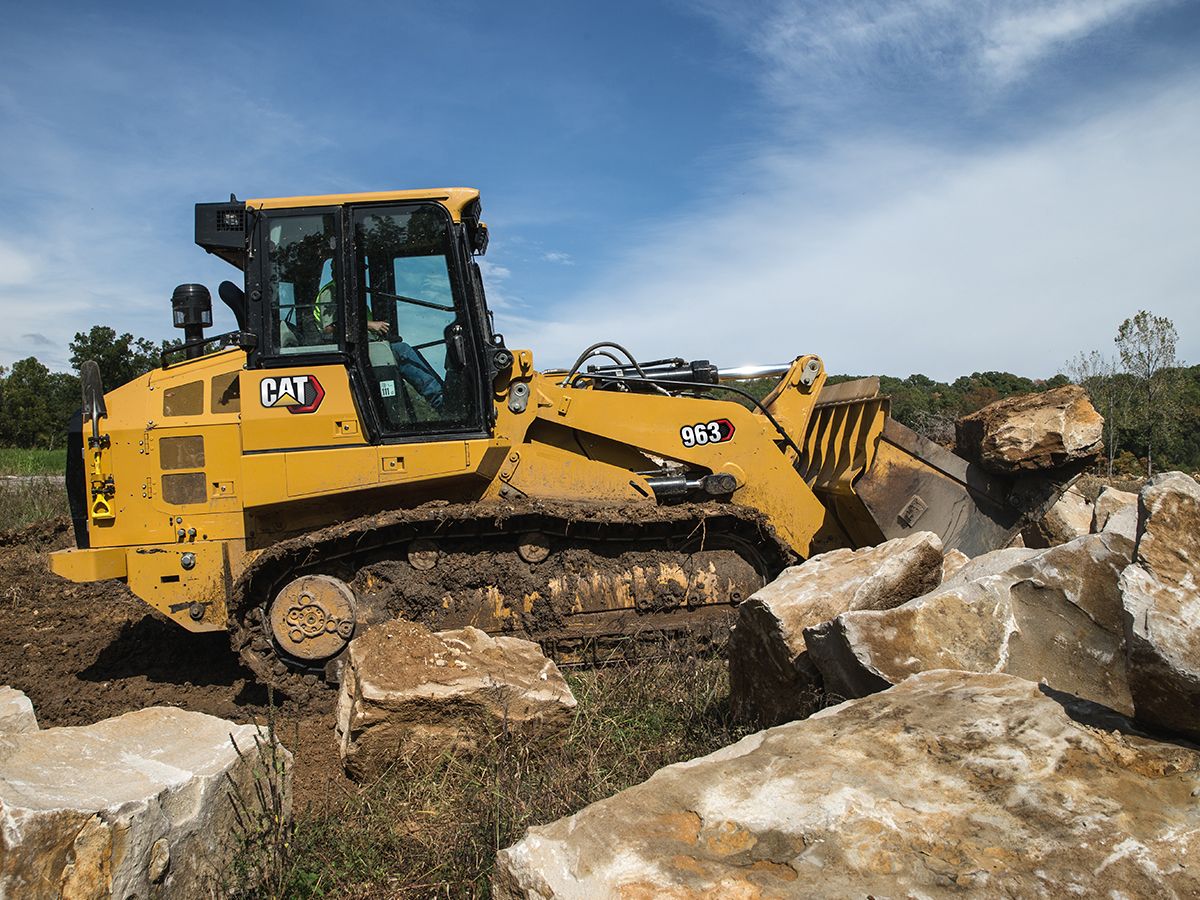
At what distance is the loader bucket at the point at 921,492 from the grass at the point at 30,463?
53.1 ft

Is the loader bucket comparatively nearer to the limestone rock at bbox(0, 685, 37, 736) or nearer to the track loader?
the track loader

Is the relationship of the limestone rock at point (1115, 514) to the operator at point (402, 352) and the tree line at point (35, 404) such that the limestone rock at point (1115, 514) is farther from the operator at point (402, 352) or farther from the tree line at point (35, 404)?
the tree line at point (35, 404)

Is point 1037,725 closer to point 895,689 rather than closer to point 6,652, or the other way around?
point 895,689

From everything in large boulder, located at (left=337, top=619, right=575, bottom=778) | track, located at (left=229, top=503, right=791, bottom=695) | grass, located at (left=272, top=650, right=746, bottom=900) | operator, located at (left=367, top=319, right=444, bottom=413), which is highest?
operator, located at (left=367, top=319, right=444, bottom=413)

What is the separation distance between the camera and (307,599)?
597cm

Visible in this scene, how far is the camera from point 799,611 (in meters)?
4.45

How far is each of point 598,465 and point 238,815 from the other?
3.57 m

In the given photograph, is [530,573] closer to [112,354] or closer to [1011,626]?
[1011,626]

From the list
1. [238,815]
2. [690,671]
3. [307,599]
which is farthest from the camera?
[307,599]

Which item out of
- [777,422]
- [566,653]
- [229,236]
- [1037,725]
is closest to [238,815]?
[1037,725]

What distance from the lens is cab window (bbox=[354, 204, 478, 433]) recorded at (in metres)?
6.16

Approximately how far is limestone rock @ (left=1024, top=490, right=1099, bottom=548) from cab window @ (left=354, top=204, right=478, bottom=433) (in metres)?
4.26

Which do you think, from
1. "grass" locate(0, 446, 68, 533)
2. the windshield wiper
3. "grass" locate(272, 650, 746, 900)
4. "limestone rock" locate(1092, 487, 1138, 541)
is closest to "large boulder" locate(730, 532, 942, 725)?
"grass" locate(272, 650, 746, 900)

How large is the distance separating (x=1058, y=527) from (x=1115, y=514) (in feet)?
10.8
